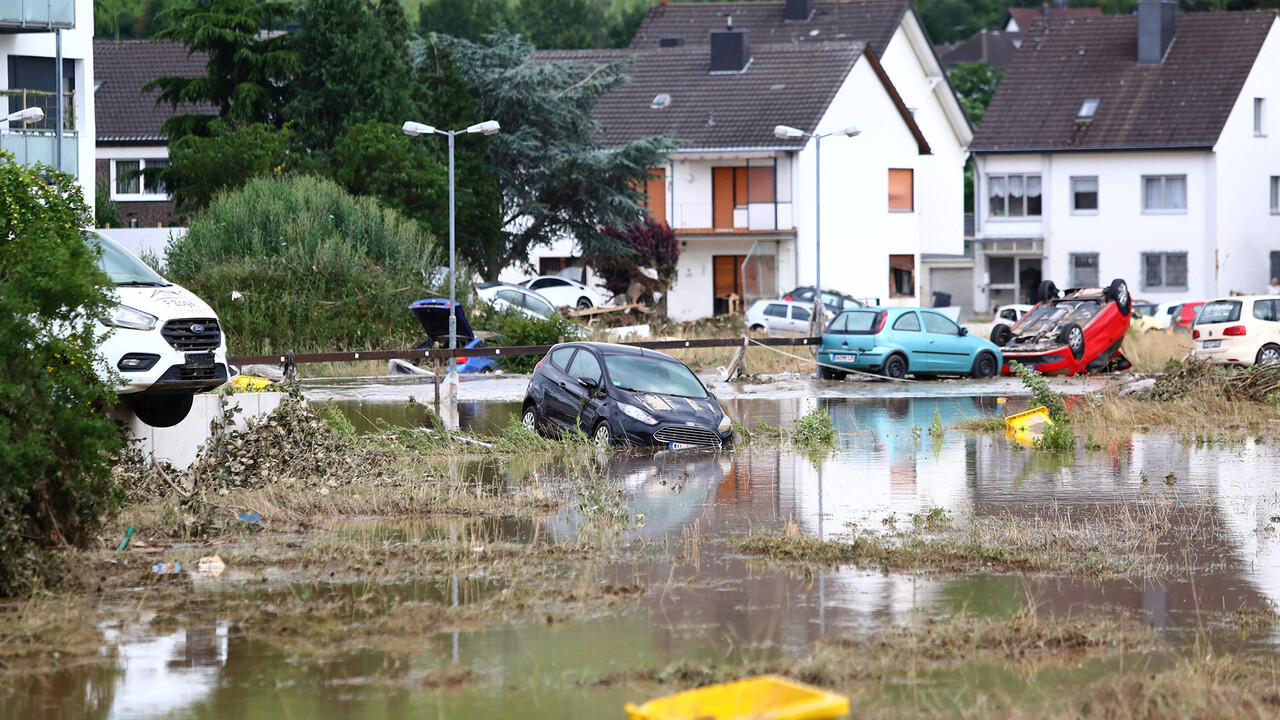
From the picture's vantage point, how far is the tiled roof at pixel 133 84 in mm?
56250

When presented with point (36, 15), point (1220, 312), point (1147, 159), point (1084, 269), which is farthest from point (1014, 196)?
point (36, 15)

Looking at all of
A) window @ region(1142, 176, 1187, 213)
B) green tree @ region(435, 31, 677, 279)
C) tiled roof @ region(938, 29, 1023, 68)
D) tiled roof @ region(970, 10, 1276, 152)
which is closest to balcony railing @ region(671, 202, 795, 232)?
green tree @ region(435, 31, 677, 279)

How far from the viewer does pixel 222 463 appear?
1384 cm

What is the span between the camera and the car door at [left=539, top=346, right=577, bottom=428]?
61.6ft

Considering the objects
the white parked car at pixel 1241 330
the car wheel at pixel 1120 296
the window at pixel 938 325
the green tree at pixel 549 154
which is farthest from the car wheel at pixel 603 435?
the green tree at pixel 549 154

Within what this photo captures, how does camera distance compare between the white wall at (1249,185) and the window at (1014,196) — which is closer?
the white wall at (1249,185)

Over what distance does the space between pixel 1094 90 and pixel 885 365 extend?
33456mm

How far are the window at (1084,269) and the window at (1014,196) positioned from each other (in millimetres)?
2340

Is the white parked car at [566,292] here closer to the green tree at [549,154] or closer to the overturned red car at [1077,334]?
the green tree at [549,154]

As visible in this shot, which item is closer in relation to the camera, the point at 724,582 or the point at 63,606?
the point at 63,606

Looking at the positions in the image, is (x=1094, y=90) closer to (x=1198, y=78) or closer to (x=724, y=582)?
(x=1198, y=78)

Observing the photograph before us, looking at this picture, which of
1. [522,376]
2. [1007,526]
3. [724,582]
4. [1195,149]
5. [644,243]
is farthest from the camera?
[1195,149]

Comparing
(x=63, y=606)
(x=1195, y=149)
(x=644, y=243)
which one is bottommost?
(x=63, y=606)

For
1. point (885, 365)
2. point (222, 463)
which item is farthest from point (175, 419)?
point (885, 365)
